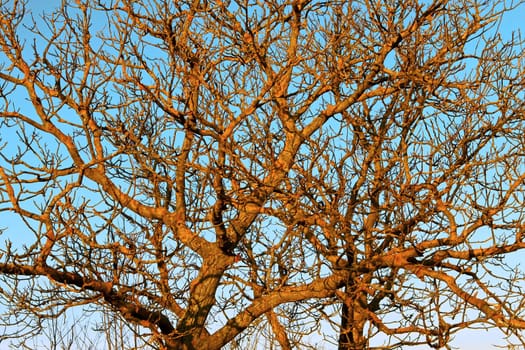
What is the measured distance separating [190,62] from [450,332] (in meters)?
4.82

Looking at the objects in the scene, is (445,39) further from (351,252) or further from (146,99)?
(146,99)

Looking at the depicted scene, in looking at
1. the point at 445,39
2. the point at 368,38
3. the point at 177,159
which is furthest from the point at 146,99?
the point at 445,39

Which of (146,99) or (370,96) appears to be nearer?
(146,99)

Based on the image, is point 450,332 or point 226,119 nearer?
point 450,332

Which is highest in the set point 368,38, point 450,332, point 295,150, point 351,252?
point 368,38

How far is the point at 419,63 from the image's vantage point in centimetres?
854

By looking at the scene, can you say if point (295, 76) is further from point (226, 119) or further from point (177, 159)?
point (177, 159)

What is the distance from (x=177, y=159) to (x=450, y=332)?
3821mm

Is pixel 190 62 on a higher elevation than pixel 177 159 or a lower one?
higher

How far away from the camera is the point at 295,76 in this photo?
9.33 meters

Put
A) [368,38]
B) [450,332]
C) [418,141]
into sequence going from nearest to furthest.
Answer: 1. [450,332]
2. [418,141]
3. [368,38]

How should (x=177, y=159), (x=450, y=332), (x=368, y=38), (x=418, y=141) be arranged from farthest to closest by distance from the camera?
(x=368, y=38), (x=177, y=159), (x=418, y=141), (x=450, y=332)

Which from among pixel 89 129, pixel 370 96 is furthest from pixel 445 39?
pixel 89 129

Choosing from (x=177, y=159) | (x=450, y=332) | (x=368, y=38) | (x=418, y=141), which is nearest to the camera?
(x=450, y=332)
